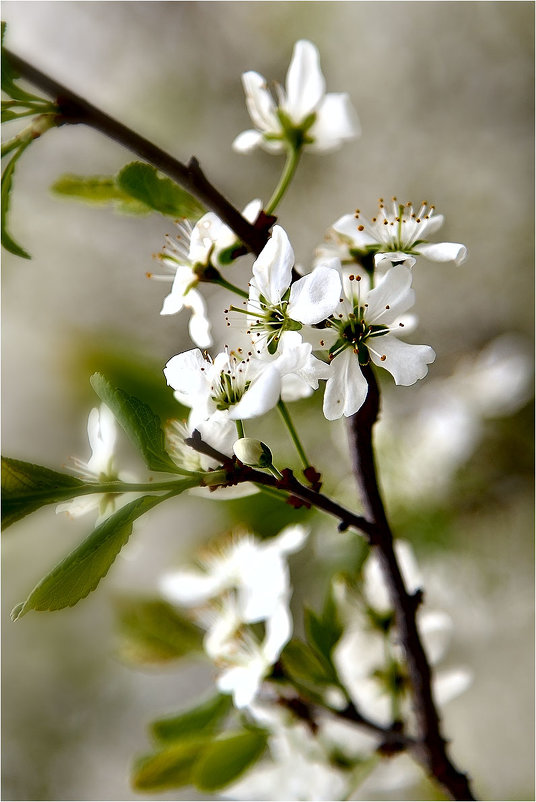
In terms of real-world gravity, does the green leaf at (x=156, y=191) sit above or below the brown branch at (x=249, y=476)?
above

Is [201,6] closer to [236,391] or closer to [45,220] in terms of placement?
[45,220]

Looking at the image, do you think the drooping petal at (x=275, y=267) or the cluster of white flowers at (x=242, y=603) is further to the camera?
the cluster of white flowers at (x=242, y=603)

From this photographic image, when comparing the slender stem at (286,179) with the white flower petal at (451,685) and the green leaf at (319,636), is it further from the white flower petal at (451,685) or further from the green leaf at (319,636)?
the white flower petal at (451,685)

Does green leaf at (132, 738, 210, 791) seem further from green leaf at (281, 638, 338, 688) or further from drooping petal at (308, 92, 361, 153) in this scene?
drooping petal at (308, 92, 361, 153)

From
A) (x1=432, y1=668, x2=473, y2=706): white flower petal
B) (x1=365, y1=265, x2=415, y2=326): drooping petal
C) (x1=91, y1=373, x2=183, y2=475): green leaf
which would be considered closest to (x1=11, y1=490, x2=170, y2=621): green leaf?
(x1=91, y1=373, x2=183, y2=475): green leaf

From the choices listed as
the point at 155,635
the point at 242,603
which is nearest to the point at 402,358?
the point at 242,603

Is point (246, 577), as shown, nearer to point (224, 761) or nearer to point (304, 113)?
point (224, 761)

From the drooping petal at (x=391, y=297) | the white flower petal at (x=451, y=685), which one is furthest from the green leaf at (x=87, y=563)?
the white flower petal at (x=451, y=685)

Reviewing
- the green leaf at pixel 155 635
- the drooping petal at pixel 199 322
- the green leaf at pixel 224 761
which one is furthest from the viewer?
the green leaf at pixel 155 635
